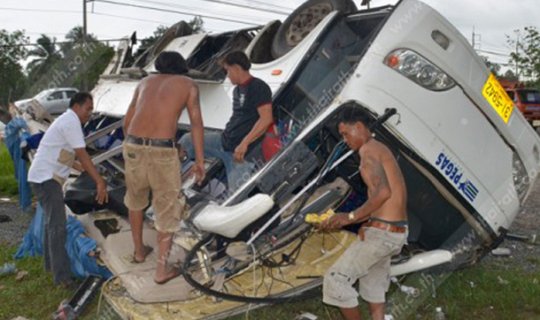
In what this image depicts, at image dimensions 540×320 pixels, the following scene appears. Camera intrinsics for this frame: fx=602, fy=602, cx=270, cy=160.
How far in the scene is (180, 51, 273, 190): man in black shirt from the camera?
13.7 feet

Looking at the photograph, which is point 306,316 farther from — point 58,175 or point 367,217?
point 58,175

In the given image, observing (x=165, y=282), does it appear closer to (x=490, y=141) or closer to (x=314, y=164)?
(x=314, y=164)

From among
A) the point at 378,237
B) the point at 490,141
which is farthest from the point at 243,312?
the point at 490,141

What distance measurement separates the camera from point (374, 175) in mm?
3359

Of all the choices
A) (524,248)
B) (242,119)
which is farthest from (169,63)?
(524,248)

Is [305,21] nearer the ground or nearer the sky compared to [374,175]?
nearer the sky

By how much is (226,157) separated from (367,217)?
138 centimetres

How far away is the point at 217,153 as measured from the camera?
4.60 m

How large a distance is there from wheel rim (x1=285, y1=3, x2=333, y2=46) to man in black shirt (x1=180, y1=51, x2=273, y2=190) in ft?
1.93

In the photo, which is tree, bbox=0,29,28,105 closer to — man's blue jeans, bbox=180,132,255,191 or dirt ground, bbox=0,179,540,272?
dirt ground, bbox=0,179,540,272

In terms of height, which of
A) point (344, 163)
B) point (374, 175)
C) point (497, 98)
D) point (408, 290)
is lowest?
point (408, 290)

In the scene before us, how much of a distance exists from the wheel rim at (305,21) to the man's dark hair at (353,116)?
1.25 metres

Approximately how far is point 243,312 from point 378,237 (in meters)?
1.03

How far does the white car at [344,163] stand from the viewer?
3633mm
